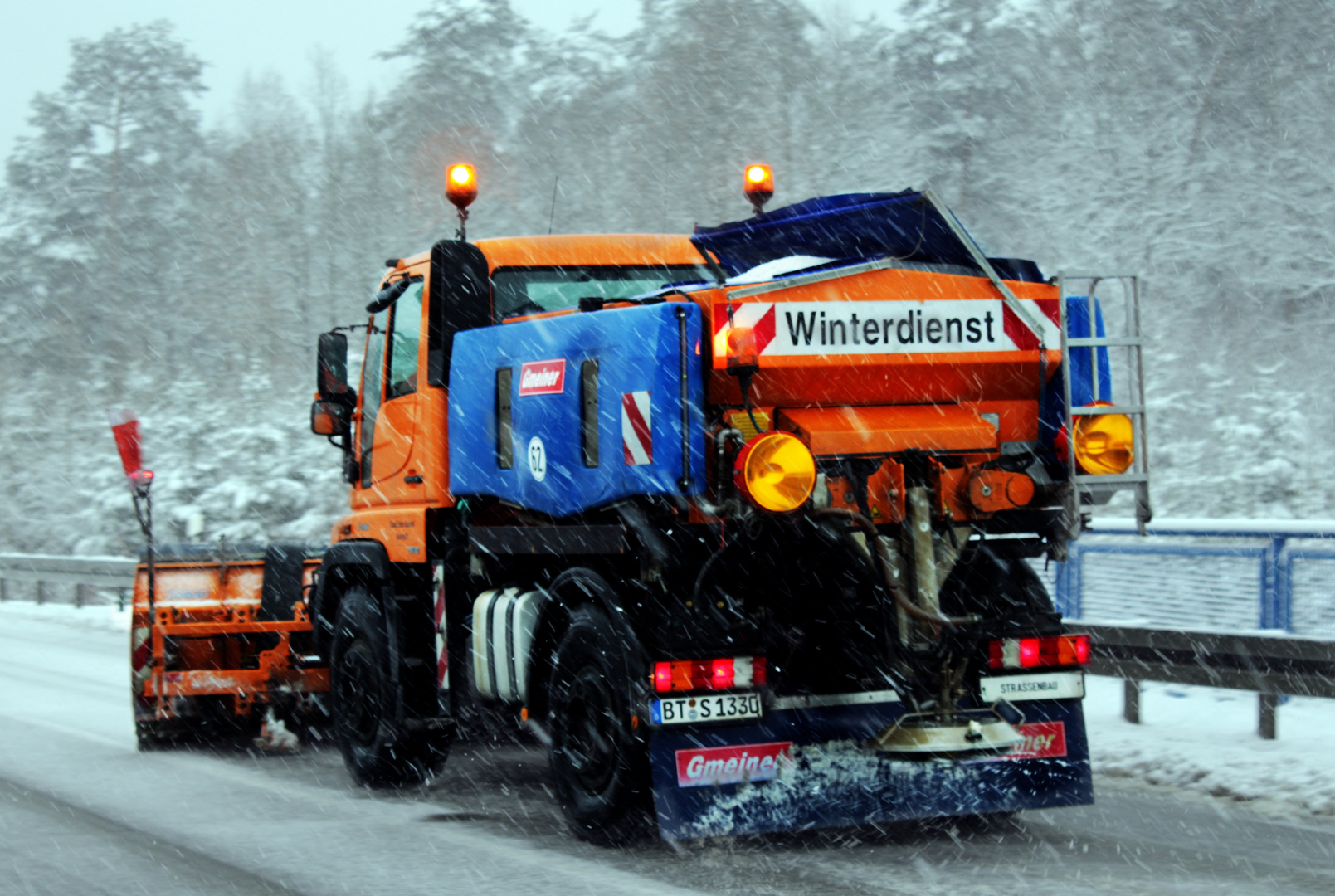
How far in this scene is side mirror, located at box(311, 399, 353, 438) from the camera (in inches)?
349

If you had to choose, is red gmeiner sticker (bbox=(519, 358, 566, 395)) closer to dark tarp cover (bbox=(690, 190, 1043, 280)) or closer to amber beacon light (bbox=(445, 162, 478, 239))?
dark tarp cover (bbox=(690, 190, 1043, 280))

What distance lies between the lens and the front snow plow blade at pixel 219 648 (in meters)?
9.55

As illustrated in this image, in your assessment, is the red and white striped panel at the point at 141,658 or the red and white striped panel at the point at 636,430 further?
the red and white striped panel at the point at 141,658

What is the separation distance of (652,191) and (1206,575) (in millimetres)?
28184

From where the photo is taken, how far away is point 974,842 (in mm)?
6453

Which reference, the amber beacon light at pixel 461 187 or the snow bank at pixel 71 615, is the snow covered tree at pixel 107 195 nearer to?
the snow bank at pixel 71 615

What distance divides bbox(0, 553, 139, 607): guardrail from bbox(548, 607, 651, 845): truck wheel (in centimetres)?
1432

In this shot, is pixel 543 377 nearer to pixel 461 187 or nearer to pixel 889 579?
pixel 889 579

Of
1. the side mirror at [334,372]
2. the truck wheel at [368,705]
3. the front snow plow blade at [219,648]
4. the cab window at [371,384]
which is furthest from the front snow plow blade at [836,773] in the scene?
the front snow plow blade at [219,648]

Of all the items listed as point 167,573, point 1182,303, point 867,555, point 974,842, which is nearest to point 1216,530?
point 974,842

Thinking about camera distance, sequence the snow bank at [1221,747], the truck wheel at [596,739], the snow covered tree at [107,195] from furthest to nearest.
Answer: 1. the snow covered tree at [107,195]
2. the snow bank at [1221,747]
3. the truck wheel at [596,739]

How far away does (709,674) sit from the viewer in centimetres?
592

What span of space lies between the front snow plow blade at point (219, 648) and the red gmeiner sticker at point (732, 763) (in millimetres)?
4352

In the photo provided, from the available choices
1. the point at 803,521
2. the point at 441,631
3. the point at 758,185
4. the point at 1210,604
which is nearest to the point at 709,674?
the point at 803,521
